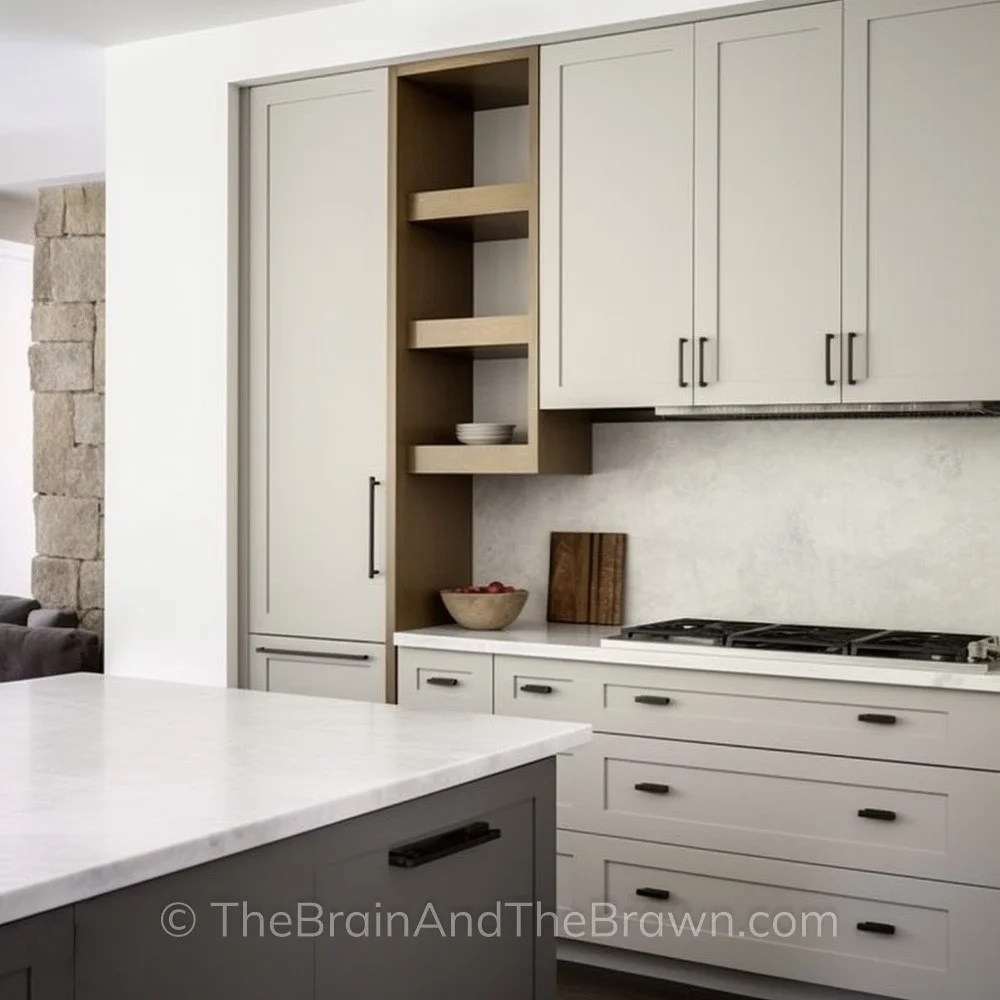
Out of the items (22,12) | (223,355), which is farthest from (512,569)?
(22,12)

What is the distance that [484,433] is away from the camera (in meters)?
4.32

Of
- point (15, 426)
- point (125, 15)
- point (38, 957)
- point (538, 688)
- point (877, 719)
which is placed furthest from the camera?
point (15, 426)

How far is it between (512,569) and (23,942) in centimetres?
325

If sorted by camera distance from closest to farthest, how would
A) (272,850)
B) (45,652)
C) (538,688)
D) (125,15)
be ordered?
(272,850) < (538,688) < (125,15) < (45,652)

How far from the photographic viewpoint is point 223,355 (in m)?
4.57

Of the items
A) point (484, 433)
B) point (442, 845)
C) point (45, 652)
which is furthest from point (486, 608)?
point (442, 845)

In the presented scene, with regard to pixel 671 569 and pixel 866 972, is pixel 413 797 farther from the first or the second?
pixel 671 569

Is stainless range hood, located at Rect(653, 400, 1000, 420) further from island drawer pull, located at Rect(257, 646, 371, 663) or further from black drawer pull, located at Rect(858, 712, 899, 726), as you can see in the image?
island drawer pull, located at Rect(257, 646, 371, 663)

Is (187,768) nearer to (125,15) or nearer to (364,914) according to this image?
(364,914)

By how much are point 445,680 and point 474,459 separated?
2.17 feet

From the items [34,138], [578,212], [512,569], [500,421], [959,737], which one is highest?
[34,138]

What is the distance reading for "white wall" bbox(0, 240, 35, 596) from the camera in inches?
278

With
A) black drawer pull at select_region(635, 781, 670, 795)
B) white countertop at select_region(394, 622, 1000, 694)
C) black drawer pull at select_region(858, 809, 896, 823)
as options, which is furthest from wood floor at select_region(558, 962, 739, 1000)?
white countertop at select_region(394, 622, 1000, 694)

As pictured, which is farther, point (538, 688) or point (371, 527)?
point (371, 527)
